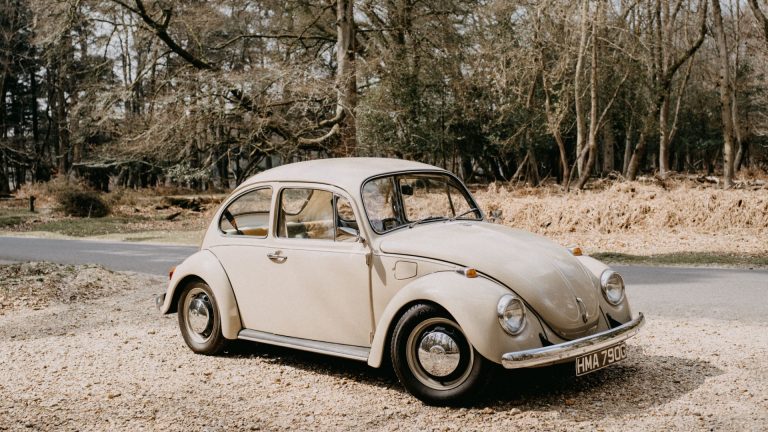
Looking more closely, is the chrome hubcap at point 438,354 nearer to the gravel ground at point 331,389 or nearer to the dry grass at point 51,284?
the gravel ground at point 331,389

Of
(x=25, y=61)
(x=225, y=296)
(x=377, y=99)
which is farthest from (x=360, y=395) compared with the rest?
(x=25, y=61)

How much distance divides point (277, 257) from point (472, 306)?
1.89 m

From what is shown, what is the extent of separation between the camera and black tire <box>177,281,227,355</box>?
20.4ft

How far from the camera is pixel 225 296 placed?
239 inches

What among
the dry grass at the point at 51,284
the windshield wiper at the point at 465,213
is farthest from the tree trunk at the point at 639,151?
the windshield wiper at the point at 465,213

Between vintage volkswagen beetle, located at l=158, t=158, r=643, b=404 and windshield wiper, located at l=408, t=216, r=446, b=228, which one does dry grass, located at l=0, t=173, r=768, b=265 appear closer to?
windshield wiper, located at l=408, t=216, r=446, b=228

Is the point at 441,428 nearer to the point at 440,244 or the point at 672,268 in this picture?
the point at 440,244

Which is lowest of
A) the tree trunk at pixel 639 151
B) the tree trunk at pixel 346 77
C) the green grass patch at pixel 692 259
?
the green grass patch at pixel 692 259

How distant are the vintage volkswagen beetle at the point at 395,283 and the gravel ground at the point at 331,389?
Answer: 27cm

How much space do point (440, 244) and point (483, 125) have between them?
23208 mm

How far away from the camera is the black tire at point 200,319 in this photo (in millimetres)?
6219

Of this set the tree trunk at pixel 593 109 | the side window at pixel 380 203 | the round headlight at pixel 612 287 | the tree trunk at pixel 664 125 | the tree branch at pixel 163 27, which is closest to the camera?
the round headlight at pixel 612 287

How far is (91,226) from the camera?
2380cm

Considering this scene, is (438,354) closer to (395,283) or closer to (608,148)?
(395,283)
